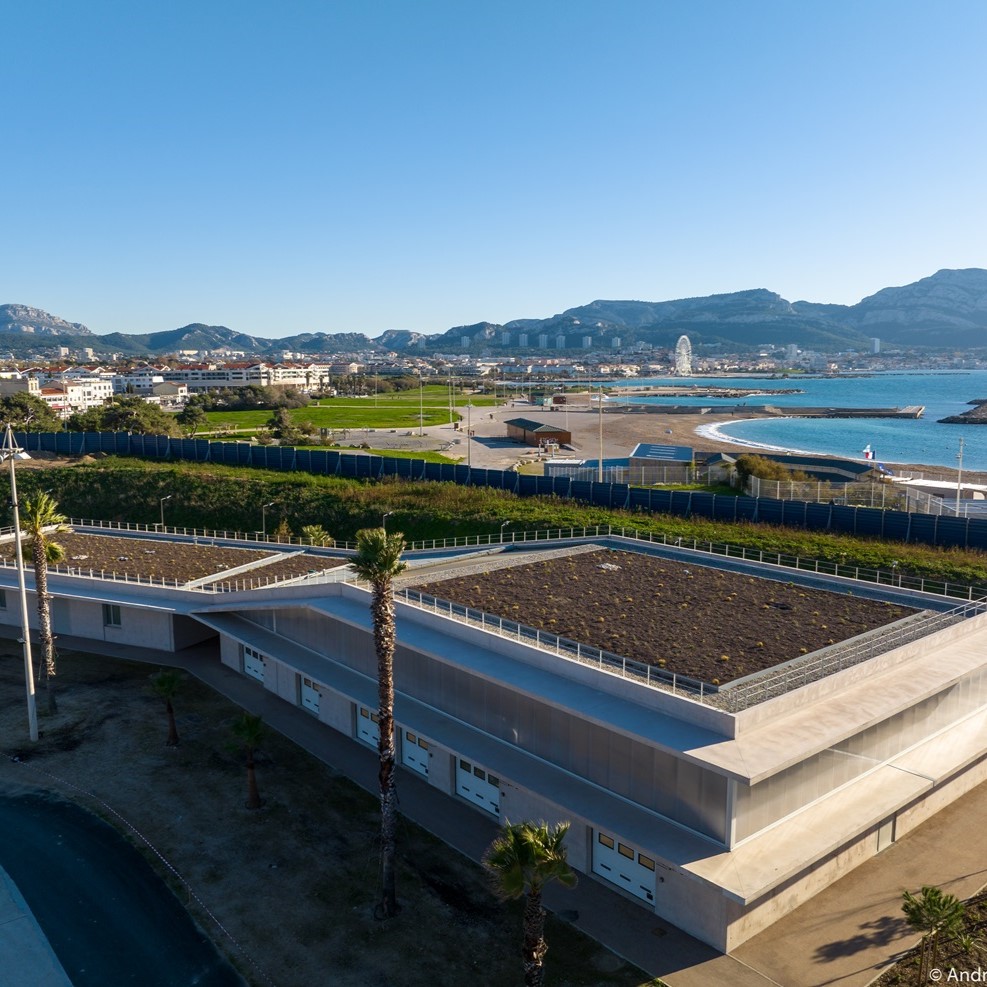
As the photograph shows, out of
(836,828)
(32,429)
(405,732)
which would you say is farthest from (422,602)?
(32,429)

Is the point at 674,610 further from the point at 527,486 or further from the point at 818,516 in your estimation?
the point at 527,486

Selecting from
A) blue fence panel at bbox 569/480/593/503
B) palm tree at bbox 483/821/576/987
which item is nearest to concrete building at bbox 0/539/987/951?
palm tree at bbox 483/821/576/987

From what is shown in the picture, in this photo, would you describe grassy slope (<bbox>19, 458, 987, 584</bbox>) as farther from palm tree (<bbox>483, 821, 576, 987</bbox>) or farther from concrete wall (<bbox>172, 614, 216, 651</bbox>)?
palm tree (<bbox>483, 821, 576, 987</bbox>)

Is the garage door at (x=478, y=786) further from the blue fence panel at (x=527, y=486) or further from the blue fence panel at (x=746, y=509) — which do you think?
the blue fence panel at (x=527, y=486)

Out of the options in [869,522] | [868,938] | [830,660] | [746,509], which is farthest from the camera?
[746,509]

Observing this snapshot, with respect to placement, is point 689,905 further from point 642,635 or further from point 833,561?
point 833,561

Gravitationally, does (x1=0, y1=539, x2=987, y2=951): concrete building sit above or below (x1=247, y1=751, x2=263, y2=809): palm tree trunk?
above

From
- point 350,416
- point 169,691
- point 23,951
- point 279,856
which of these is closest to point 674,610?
point 279,856
